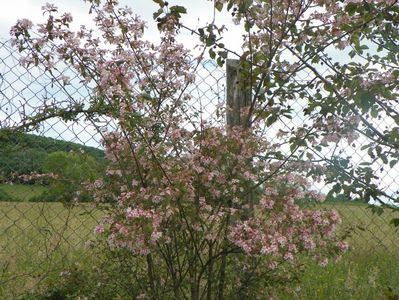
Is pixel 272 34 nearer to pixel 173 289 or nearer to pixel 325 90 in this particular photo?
pixel 325 90

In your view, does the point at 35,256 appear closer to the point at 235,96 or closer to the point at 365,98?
the point at 235,96

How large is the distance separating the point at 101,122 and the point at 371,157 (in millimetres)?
1244

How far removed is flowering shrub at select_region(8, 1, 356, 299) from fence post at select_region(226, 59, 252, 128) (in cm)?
26

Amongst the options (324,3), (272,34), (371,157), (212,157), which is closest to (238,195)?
(212,157)

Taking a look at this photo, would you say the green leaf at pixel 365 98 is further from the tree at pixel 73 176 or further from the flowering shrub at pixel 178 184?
the tree at pixel 73 176

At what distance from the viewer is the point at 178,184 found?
2.51 m

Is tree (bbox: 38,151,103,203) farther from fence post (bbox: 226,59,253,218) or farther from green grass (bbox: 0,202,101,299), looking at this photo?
fence post (bbox: 226,59,253,218)

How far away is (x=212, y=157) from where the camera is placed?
274cm

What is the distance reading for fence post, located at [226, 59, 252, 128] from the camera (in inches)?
126

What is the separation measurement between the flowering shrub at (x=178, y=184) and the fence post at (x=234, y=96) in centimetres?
26

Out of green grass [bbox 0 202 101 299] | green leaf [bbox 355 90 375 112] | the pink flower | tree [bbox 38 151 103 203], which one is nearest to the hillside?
tree [bbox 38 151 103 203]

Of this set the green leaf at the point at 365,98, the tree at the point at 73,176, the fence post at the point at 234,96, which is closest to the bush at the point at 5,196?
the tree at the point at 73,176

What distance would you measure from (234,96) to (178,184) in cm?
92

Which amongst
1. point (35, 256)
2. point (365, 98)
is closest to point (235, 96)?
point (365, 98)
